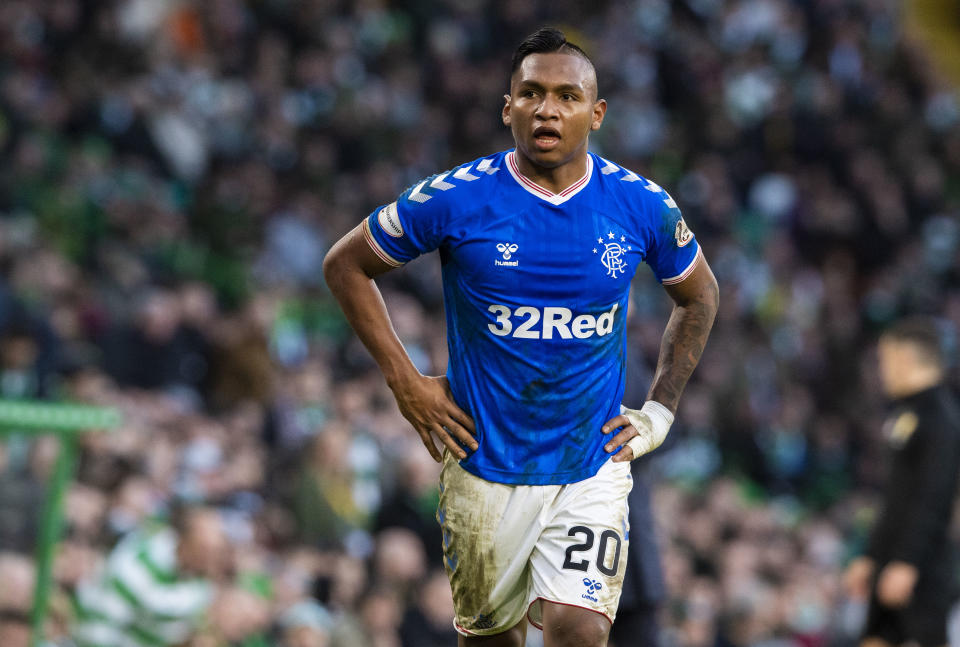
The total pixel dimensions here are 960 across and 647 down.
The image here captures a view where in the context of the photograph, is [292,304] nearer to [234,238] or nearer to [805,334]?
[234,238]

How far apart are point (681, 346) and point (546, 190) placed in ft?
2.46

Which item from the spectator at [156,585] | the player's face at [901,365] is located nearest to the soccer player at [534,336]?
the player's face at [901,365]

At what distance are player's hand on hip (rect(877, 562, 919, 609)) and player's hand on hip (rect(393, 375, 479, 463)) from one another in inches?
115

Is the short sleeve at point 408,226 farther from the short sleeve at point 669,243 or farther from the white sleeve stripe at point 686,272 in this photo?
the white sleeve stripe at point 686,272

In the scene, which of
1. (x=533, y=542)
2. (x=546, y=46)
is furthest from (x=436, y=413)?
(x=546, y=46)

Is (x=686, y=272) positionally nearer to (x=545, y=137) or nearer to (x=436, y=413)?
(x=545, y=137)

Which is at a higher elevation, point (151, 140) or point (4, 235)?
point (151, 140)

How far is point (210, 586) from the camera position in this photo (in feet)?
22.1

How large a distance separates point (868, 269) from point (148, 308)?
31.5 feet

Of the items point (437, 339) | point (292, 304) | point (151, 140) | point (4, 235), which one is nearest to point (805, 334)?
point (437, 339)

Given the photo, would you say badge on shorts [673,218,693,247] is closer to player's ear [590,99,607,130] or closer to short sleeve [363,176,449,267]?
player's ear [590,99,607,130]

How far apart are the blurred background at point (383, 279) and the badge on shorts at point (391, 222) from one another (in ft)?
7.31

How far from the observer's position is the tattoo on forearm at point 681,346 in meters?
4.21

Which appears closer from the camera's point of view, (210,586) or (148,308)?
(210,586)
